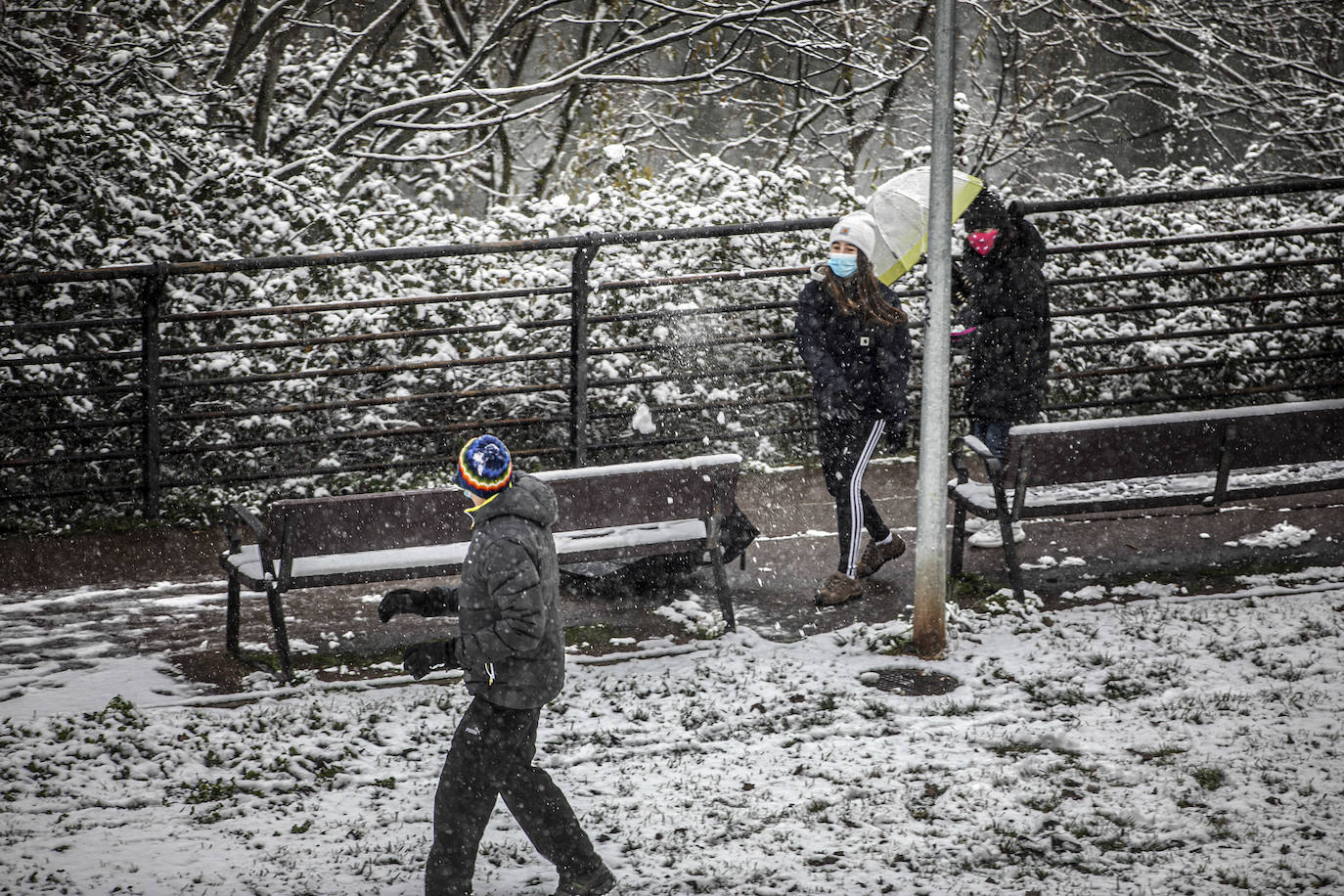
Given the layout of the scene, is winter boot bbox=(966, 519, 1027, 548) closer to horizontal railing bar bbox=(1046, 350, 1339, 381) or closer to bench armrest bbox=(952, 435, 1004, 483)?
bench armrest bbox=(952, 435, 1004, 483)

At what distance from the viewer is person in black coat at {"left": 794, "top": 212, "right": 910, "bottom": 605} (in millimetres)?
6719

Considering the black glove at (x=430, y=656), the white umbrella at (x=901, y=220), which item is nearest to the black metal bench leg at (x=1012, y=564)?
the white umbrella at (x=901, y=220)

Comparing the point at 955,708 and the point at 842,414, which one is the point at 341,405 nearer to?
the point at 842,414

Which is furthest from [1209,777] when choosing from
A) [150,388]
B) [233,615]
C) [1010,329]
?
[150,388]

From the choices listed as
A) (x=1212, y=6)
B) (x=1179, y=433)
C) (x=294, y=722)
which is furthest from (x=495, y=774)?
(x=1212, y=6)

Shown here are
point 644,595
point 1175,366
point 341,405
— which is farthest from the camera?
point 1175,366

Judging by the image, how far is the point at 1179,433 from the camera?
6859 millimetres

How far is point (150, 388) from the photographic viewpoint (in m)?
8.80

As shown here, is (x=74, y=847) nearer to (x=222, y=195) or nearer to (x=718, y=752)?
(x=718, y=752)

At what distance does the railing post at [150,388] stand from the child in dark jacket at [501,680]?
5.56 metres

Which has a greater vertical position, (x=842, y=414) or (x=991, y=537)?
(x=842, y=414)

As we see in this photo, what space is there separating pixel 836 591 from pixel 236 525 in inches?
121

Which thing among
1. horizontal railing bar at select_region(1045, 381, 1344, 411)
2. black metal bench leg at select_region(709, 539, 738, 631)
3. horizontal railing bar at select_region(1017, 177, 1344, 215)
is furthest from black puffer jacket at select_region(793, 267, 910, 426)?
horizontal railing bar at select_region(1045, 381, 1344, 411)

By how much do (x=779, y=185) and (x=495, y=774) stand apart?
7.64 meters
